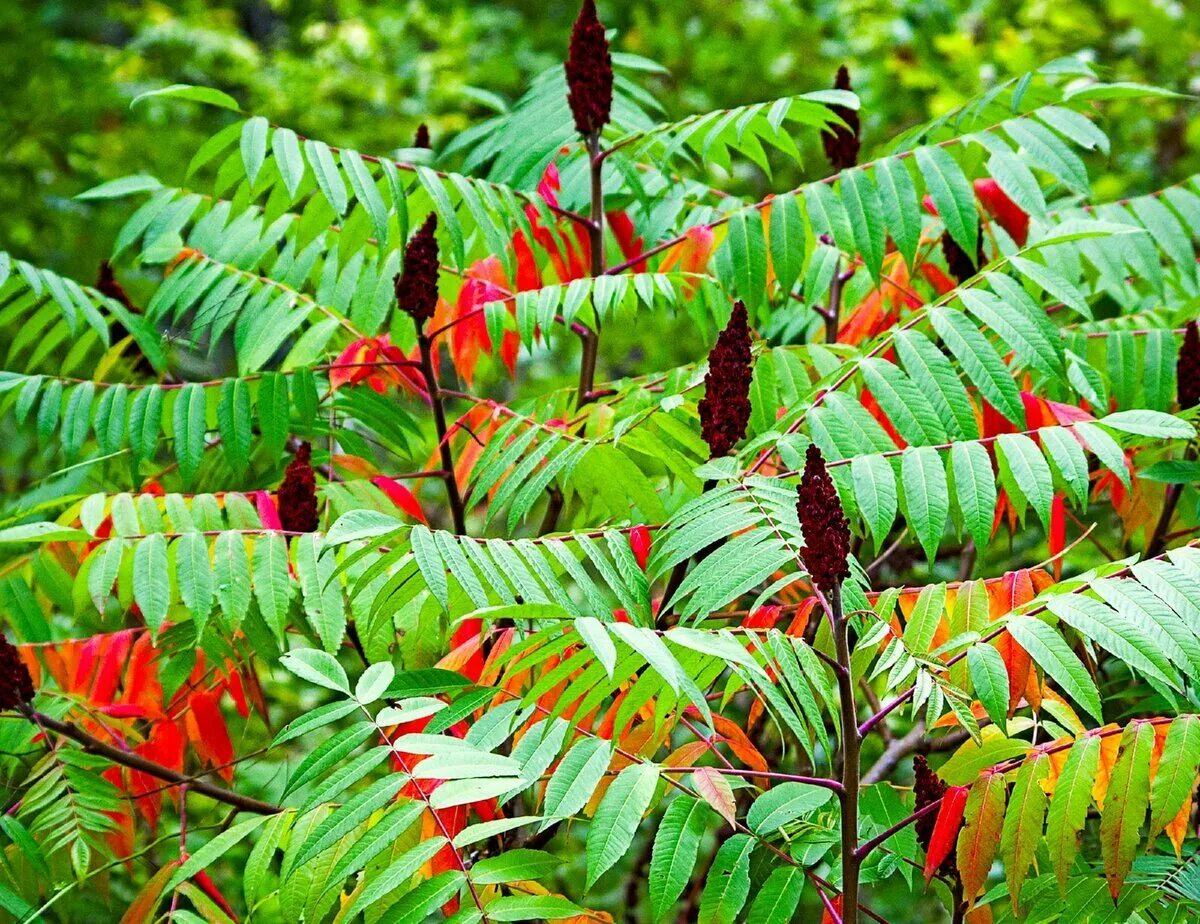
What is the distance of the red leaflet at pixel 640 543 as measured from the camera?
7.12 ft

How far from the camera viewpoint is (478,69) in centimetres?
911

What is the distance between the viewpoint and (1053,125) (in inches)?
106

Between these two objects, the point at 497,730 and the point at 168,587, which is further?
the point at 168,587

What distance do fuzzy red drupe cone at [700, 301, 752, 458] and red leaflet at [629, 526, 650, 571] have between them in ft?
0.61

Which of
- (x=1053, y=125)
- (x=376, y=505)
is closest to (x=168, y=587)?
(x=376, y=505)

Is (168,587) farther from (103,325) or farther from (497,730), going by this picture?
(103,325)

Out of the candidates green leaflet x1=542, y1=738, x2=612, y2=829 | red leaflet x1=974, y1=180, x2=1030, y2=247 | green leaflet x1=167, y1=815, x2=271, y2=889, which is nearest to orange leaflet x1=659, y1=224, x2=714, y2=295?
red leaflet x1=974, y1=180, x2=1030, y2=247

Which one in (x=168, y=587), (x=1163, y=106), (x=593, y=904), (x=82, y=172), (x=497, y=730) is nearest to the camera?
(x=497, y=730)

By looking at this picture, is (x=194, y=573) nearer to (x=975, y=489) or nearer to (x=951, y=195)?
(x=975, y=489)

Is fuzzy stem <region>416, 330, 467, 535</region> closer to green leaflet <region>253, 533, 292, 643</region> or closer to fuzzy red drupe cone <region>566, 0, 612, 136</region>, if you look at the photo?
green leaflet <region>253, 533, 292, 643</region>

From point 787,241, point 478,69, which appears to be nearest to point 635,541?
point 787,241

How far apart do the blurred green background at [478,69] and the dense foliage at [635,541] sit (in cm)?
315

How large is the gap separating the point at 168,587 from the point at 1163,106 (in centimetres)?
636

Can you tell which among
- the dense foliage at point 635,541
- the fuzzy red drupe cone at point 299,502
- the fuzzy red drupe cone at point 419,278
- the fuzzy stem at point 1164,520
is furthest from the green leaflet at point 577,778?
the fuzzy stem at point 1164,520
